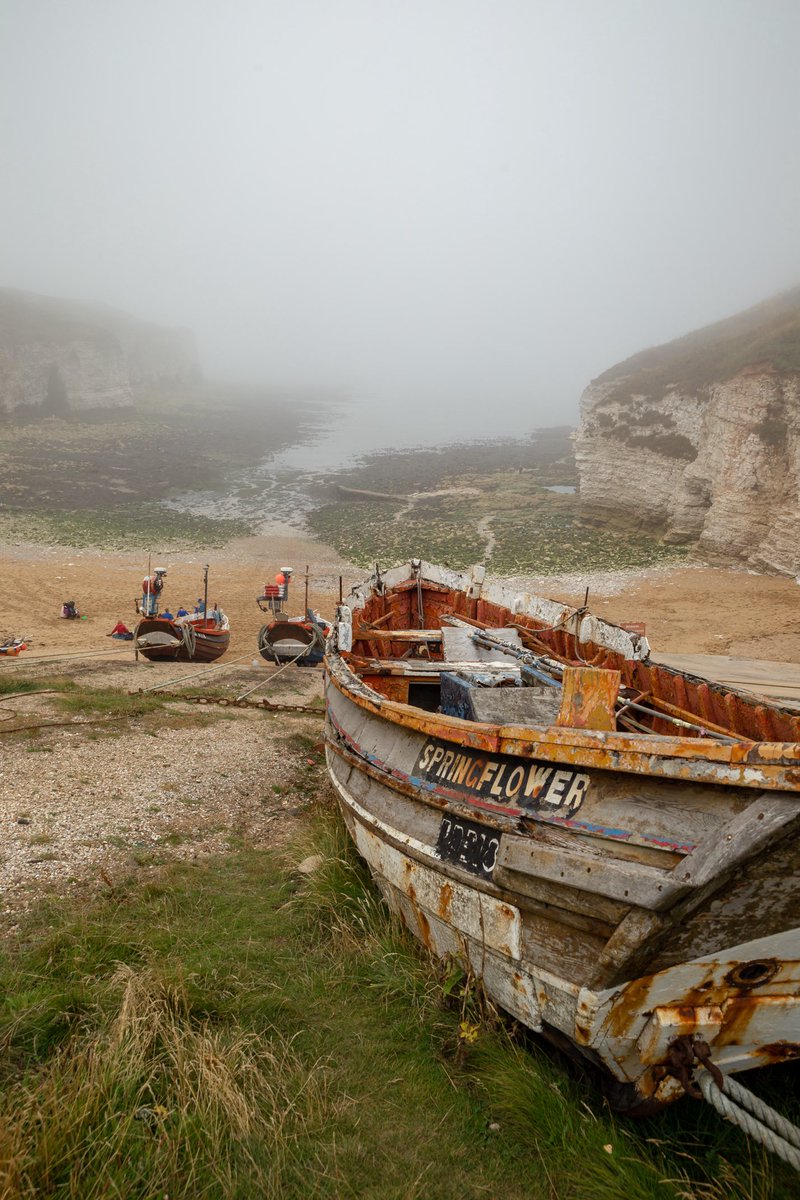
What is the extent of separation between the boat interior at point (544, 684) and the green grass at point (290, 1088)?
239 centimetres

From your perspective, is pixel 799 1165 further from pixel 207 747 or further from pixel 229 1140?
pixel 207 747

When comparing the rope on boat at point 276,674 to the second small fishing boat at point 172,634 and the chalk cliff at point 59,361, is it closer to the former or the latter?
the second small fishing boat at point 172,634

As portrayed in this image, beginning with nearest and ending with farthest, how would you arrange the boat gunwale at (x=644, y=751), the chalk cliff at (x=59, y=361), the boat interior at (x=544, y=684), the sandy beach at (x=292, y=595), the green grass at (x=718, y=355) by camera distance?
the boat gunwale at (x=644, y=751), the boat interior at (x=544, y=684), the sandy beach at (x=292, y=595), the green grass at (x=718, y=355), the chalk cliff at (x=59, y=361)

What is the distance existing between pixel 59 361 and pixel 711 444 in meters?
62.6

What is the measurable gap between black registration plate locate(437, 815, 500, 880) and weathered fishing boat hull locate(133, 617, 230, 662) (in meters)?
13.8

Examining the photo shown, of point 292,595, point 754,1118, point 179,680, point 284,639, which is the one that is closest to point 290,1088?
point 754,1118

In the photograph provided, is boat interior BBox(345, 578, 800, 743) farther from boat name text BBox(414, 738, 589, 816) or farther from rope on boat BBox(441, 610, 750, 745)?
boat name text BBox(414, 738, 589, 816)

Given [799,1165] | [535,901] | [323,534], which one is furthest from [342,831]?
[323,534]

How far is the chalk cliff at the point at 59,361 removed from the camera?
61906 millimetres

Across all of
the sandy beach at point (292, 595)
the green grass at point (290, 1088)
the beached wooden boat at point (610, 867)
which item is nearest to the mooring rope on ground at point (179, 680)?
the sandy beach at point (292, 595)

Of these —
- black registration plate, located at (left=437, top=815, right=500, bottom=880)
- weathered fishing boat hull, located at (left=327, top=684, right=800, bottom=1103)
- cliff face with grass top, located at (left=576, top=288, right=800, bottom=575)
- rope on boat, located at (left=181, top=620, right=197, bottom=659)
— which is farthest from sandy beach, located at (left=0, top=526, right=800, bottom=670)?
weathered fishing boat hull, located at (left=327, top=684, right=800, bottom=1103)

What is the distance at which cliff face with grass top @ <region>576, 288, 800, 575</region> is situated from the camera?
2703 centimetres

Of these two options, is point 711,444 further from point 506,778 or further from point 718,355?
point 506,778

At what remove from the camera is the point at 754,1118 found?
392 centimetres
